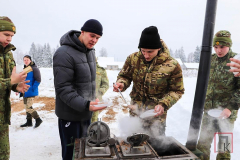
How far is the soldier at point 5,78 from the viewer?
2480mm

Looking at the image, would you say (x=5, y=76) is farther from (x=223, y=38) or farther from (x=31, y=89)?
(x=223, y=38)

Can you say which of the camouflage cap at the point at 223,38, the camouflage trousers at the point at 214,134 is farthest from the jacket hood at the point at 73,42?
the camouflage trousers at the point at 214,134

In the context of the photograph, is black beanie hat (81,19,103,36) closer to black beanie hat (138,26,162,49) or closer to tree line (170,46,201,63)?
black beanie hat (138,26,162,49)

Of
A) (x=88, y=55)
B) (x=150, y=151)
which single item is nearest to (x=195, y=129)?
(x=150, y=151)

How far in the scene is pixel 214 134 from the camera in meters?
3.37

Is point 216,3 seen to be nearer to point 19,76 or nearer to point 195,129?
point 195,129

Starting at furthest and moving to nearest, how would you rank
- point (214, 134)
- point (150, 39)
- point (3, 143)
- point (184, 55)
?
point (184, 55) < point (214, 134) < point (3, 143) < point (150, 39)

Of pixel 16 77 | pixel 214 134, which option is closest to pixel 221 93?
pixel 214 134

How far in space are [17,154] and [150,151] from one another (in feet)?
11.3

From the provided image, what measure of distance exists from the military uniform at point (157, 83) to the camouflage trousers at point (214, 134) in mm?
1289

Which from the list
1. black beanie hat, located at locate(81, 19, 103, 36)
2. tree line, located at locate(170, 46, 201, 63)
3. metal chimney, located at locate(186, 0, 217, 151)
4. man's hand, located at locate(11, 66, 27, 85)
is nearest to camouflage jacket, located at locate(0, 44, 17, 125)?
man's hand, located at locate(11, 66, 27, 85)

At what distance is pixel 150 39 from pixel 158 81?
649 millimetres

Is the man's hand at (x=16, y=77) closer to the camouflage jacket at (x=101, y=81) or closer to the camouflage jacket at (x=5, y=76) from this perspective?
the camouflage jacket at (x=5, y=76)

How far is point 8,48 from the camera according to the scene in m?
2.67
